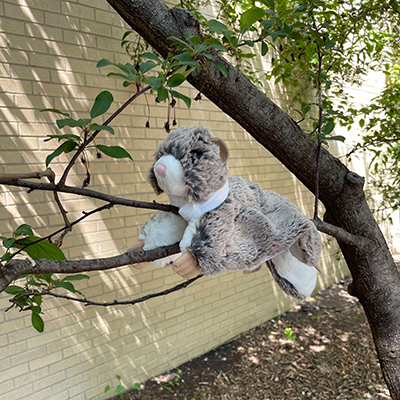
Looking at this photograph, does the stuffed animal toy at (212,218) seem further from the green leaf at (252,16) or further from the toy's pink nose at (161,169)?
the green leaf at (252,16)

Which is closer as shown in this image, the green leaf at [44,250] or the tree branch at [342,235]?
the green leaf at [44,250]

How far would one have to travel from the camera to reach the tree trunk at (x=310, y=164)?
1.33 metres

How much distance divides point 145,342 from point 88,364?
50cm

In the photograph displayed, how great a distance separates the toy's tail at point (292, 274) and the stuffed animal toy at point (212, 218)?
0.04m

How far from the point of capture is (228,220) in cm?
90

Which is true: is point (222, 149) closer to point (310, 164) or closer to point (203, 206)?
point (203, 206)

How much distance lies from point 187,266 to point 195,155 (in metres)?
0.24

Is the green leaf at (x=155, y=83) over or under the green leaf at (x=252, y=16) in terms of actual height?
under

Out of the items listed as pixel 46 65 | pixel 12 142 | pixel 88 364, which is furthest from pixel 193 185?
pixel 88 364

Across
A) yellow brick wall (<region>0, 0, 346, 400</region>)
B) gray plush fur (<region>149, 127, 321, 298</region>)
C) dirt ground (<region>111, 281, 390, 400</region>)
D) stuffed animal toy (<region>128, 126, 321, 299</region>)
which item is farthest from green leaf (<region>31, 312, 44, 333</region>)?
dirt ground (<region>111, 281, 390, 400</region>)

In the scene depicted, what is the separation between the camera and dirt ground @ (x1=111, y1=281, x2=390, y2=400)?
295 centimetres

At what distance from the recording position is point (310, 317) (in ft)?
13.9

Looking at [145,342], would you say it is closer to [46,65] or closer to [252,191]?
[46,65]

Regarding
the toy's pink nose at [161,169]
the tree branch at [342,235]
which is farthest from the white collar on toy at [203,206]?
the tree branch at [342,235]
